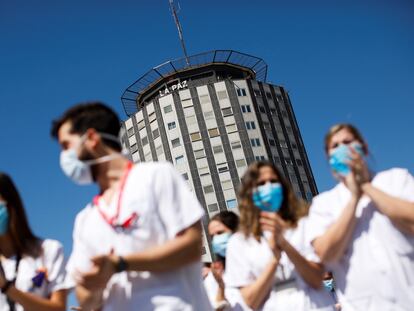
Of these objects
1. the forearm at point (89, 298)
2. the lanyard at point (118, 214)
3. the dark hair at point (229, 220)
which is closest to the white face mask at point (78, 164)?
the lanyard at point (118, 214)

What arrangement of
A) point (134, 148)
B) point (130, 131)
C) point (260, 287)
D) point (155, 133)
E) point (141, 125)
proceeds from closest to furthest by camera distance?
point (260, 287), point (155, 133), point (141, 125), point (134, 148), point (130, 131)

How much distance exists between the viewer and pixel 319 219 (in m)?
3.47

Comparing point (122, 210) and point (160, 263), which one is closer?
point (160, 263)

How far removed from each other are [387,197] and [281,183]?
0.94m

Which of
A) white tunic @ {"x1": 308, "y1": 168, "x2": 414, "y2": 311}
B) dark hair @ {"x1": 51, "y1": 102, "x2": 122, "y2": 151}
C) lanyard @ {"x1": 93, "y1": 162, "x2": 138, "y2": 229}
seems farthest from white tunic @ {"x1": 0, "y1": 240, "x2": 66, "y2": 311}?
white tunic @ {"x1": 308, "y1": 168, "x2": 414, "y2": 311}

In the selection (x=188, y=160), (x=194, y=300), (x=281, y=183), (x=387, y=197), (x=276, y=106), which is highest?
(x=276, y=106)

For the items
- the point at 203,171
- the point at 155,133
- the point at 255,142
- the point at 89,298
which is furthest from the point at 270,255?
the point at 155,133

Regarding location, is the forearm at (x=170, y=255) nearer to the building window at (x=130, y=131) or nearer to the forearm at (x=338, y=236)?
the forearm at (x=338, y=236)

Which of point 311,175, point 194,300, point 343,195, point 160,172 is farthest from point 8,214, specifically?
point 311,175

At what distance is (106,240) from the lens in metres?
2.54

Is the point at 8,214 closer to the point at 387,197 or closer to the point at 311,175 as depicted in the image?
the point at 387,197

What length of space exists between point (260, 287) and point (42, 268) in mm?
1510

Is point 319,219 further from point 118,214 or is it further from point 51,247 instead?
point 51,247

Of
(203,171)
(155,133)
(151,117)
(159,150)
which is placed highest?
(151,117)
